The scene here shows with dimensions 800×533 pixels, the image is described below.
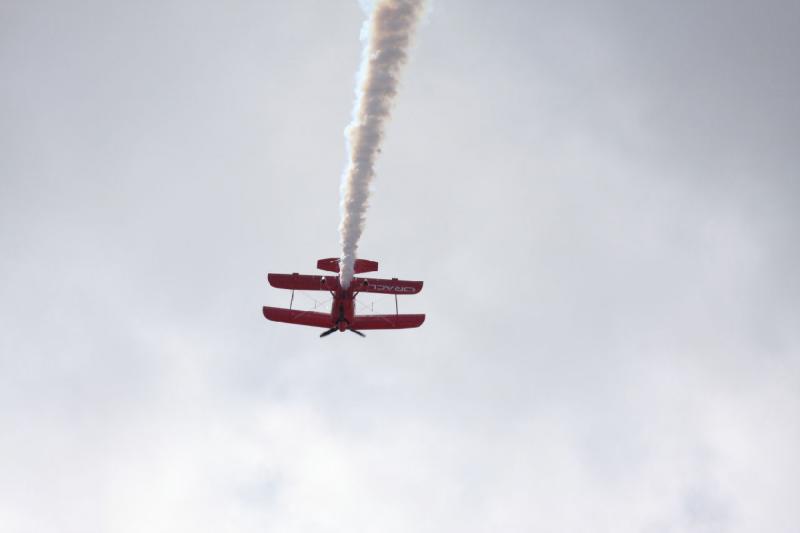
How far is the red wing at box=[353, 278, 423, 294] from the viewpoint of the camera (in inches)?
1379

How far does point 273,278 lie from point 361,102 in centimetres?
1464

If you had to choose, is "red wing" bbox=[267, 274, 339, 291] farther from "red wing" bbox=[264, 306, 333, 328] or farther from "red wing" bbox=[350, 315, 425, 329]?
"red wing" bbox=[350, 315, 425, 329]

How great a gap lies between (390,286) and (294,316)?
5.58 meters

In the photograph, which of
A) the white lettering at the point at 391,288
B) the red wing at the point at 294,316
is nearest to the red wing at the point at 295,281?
the red wing at the point at 294,316

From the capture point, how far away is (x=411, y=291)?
36406 mm

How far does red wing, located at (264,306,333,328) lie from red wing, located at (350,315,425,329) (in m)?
2.17

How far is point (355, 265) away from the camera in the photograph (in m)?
32.2

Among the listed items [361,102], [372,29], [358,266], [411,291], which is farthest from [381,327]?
[372,29]

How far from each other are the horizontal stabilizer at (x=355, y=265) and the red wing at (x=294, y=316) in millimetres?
3597

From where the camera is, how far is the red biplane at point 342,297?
3288 centimetres

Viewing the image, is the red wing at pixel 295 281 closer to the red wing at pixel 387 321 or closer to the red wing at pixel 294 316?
the red wing at pixel 294 316

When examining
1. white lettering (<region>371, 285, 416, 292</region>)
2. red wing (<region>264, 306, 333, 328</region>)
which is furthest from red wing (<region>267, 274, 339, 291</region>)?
white lettering (<region>371, 285, 416, 292</region>)

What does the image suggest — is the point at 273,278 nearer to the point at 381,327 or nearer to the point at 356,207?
the point at 381,327

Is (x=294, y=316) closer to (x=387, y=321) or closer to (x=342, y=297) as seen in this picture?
(x=342, y=297)
